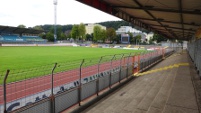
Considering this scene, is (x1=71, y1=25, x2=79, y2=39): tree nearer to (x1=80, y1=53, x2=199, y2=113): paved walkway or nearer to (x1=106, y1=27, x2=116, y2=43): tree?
(x1=106, y1=27, x2=116, y2=43): tree

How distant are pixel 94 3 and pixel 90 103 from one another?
6.02m

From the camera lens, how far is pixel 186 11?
1044 centimetres

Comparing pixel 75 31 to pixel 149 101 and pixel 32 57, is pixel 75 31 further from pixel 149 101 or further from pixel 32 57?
pixel 149 101

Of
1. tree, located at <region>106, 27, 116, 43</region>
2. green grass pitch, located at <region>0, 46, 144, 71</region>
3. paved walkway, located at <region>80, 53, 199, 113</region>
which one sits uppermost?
tree, located at <region>106, 27, 116, 43</region>

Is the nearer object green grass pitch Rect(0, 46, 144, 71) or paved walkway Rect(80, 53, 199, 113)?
paved walkway Rect(80, 53, 199, 113)

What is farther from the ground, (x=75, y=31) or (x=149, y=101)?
(x=75, y=31)

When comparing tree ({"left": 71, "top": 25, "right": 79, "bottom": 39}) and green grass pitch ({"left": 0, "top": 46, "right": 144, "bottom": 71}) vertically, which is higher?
tree ({"left": 71, "top": 25, "right": 79, "bottom": 39})

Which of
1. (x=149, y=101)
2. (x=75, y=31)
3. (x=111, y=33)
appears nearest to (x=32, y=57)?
(x=149, y=101)

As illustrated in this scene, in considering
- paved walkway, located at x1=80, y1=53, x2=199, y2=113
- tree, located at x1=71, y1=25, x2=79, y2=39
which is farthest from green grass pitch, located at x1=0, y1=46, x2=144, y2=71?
tree, located at x1=71, y1=25, x2=79, y2=39

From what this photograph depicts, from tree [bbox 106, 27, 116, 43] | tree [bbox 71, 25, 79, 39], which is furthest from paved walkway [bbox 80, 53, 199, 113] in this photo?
tree [bbox 106, 27, 116, 43]

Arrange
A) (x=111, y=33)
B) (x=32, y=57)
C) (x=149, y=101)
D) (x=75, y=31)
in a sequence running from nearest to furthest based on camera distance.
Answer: (x=149, y=101)
(x=32, y=57)
(x=75, y=31)
(x=111, y=33)

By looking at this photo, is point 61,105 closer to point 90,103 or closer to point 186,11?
point 90,103

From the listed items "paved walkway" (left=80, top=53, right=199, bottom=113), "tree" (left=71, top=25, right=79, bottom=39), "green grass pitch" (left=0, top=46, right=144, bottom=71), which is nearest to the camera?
"paved walkway" (left=80, top=53, right=199, bottom=113)

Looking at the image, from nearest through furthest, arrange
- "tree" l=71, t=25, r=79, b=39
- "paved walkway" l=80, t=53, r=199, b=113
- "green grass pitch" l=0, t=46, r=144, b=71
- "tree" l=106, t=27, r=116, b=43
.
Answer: "paved walkway" l=80, t=53, r=199, b=113 → "green grass pitch" l=0, t=46, r=144, b=71 → "tree" l=71, t=25, r=79, b=39 → "tree" l=106, t=27, r=116, b=43
